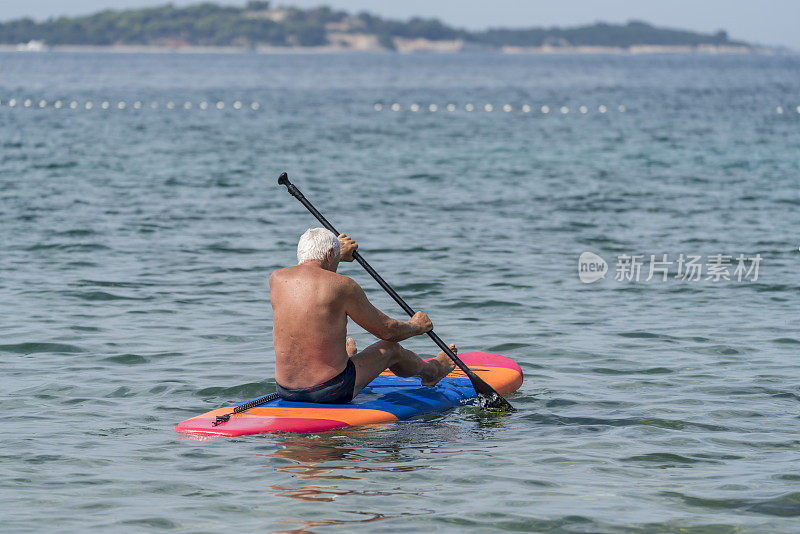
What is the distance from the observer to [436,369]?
956 cm

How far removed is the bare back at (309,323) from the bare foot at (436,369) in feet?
3.76

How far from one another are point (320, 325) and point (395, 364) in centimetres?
117

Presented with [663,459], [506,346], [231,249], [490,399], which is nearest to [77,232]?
[231,249]

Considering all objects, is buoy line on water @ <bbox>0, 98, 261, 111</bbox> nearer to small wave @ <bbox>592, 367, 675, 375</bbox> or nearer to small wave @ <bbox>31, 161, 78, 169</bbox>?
small wave @ <bbox>31, 161, 78, 169</bbox>

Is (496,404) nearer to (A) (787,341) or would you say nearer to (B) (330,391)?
(B) (330,391)

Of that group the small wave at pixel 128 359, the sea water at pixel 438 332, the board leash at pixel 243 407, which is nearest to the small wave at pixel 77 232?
the sea water at pixel 438 332

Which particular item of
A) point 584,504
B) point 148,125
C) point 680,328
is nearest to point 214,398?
point 584,504

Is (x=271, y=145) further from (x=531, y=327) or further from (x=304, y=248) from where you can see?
(x=304, y=248)

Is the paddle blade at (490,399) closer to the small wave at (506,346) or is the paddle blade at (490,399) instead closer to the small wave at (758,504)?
the small wave at (506,346)

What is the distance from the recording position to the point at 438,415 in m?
9.23

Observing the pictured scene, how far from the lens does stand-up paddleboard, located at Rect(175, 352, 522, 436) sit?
8453 mm

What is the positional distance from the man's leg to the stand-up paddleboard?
0.41ft

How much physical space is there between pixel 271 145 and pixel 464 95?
143 ft

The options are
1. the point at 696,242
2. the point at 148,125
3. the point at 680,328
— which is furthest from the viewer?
the point at 148,125
